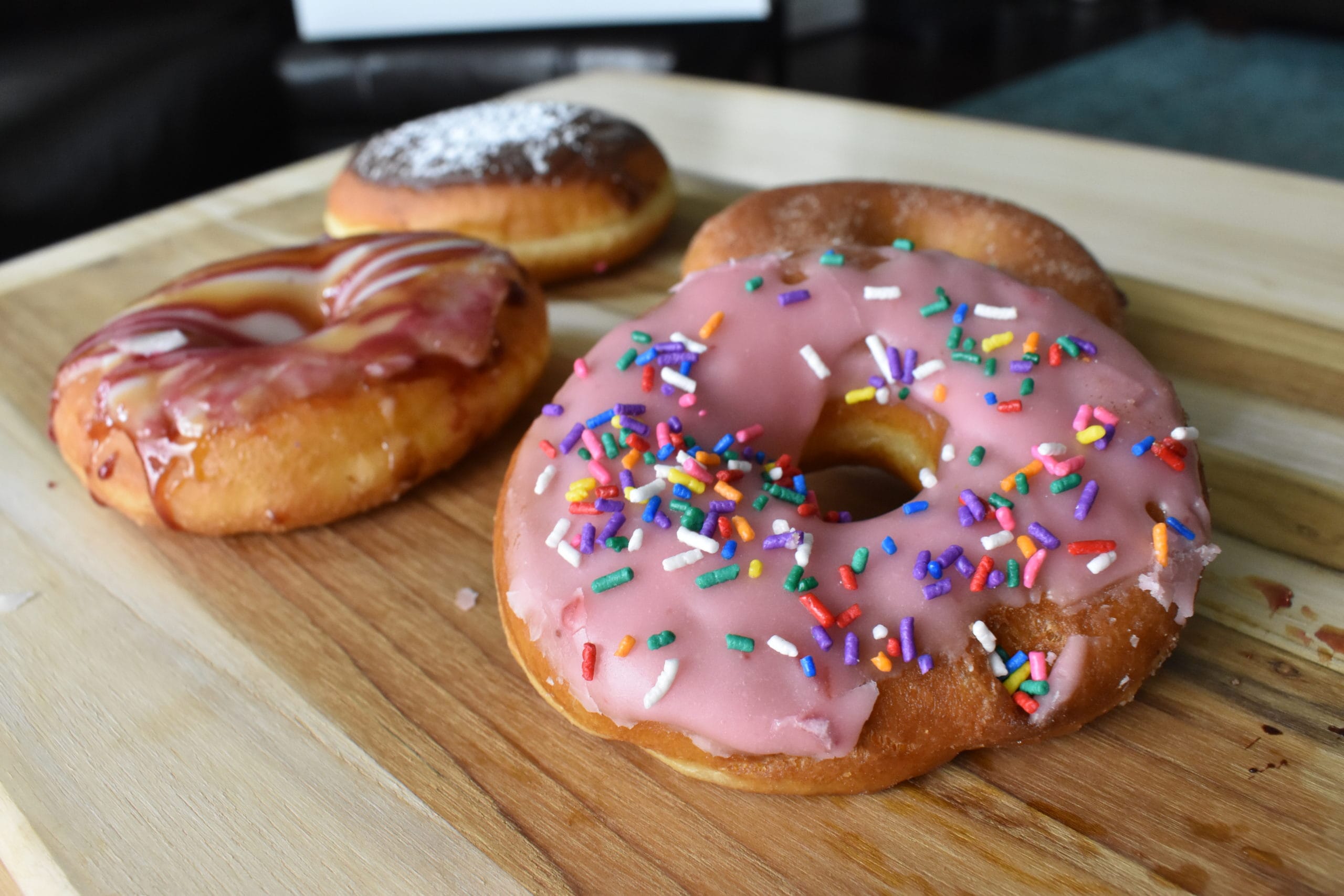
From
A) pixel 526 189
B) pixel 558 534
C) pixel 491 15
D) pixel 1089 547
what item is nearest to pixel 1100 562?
pixel 1089 547

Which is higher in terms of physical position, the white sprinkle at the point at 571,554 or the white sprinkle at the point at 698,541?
the white sprinkle at the point at 698,541

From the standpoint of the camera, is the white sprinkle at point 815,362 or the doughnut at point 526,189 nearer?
the white sprinkle at point 815,362

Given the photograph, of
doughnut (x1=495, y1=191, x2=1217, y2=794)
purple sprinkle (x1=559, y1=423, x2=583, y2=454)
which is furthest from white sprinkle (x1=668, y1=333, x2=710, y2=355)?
purple sprinkle (x1=559, y1=423, x2=583, y2=454)

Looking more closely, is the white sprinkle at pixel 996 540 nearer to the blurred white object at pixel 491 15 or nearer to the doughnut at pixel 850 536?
the doughnut at pixel 850 536

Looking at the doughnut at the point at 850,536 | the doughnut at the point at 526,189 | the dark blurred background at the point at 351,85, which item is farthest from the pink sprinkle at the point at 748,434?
the dark blurred background at the point at 351,85

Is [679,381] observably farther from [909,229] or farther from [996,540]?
[909,229]

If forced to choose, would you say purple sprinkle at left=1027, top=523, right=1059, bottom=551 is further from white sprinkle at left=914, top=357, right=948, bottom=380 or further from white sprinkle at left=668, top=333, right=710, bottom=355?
white sprinkle at left=668, top=333, right=710, bottom=355
